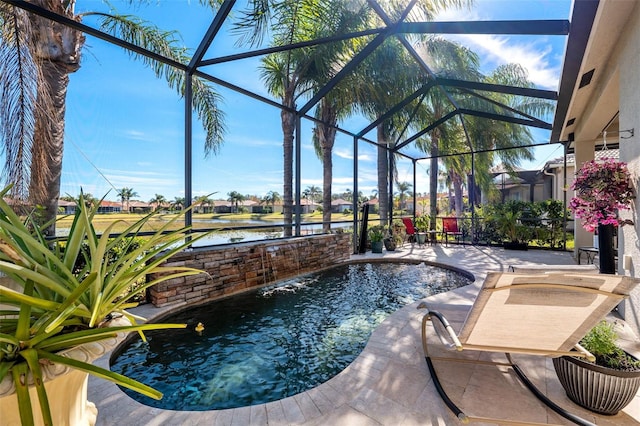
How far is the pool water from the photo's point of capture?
253 centimetres

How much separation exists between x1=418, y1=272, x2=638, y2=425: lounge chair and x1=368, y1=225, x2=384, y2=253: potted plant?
6.83m

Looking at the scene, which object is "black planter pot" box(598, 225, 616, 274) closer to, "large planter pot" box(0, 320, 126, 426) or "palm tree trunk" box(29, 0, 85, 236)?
"large planter pot" box(0, 320, 126, 426)

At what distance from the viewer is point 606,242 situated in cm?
400

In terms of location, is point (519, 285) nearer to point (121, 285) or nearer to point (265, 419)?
point (265, 419)

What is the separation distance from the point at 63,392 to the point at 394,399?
1.95 m

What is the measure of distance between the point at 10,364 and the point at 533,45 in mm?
8085

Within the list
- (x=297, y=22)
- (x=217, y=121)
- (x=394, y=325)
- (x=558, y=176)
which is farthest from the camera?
(x=558, y=176)

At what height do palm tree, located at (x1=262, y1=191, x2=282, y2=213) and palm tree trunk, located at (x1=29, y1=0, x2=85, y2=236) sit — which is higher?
palm tree trunk, located at (x1=29, y1=0, x2=85, y2=236)

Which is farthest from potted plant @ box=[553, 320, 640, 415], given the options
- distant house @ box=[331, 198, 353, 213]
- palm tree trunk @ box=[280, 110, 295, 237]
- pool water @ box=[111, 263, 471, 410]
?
distant house @ box=[331, 198, 353, 213]

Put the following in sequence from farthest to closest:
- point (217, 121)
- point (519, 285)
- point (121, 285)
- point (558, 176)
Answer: point (558, 176), point (217, 121), point (519, 285), point (121, 285)

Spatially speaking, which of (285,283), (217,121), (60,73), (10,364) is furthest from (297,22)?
(10,364)

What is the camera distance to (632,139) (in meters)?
3.15

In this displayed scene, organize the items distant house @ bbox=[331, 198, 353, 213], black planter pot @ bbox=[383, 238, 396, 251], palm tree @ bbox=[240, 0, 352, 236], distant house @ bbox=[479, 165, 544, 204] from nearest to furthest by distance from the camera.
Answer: palm tree @ bbox=[240, 0, 352, 236] → black planter pot @ bbox=[383, 238, 396, 251] → distant house @ bbox=[331, 198, 353, 213] → distant house @ bbox=[479, 165, 544, 204]

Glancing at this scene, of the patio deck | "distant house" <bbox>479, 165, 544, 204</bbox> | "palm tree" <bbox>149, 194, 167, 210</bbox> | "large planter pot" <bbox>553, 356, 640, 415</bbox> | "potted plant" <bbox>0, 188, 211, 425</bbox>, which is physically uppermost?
"distant house" <bbox>479, 165, 544, 204</bbox>
